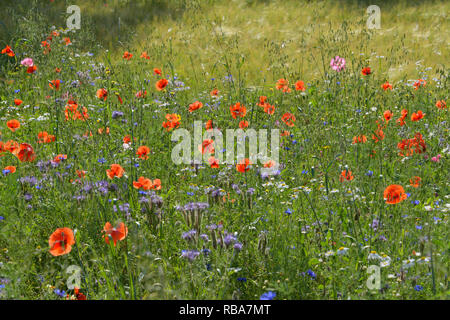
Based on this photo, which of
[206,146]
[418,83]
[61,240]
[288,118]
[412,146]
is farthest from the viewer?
[418,83]

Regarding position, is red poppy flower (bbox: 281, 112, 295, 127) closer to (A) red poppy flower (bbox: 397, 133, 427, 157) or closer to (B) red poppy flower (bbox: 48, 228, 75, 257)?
(A) red poppy flower (bbox: 397, 133, 427, 157)

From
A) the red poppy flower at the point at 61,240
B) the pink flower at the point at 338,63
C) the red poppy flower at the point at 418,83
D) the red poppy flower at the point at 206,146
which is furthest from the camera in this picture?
the red poppy flower at the point at 418,83

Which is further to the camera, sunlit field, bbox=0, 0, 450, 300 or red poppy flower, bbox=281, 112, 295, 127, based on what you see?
red poppy flower, bbox=281, 112, 295, 127

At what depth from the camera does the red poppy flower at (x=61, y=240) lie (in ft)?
6.93

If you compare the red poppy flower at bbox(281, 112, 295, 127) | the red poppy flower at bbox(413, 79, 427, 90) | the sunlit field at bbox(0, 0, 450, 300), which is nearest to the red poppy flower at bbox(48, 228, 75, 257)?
the sunlit field at bbox(0, 0, 450, 300)

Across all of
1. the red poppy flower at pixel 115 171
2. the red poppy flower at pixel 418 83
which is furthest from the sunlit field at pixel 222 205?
the red poppy flower at pixel 418 83

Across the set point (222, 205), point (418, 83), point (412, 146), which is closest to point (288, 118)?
point (412, 146)

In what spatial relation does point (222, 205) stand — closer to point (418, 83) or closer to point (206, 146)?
point (206, 146)

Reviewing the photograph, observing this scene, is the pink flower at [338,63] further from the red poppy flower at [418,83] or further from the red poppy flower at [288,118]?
the red poppy flower at [418,83]

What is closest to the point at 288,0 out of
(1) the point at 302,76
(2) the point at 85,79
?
(1) the point at 302,76

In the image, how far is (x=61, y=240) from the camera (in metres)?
2.13

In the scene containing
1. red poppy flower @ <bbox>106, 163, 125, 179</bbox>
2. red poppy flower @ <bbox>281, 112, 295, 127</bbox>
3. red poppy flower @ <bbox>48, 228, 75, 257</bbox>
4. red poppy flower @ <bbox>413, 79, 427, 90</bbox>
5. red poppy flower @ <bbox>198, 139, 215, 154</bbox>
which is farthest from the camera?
red poppy flower @ <bbox>413, 79, 427, 90</bbox>

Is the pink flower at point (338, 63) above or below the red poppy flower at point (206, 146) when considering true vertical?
above

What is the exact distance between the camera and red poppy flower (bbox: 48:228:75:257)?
2.11m
